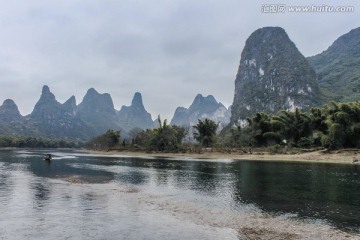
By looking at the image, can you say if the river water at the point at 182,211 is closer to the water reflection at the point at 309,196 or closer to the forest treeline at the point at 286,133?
the water reflection at the point at 309,196

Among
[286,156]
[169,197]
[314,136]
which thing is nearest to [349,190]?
[169,197]

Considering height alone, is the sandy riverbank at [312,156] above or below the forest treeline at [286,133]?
below

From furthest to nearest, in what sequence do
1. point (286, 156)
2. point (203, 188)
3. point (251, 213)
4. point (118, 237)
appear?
point (286, 156) < point (203, 188) < point (251, 213) < point (118, 237)

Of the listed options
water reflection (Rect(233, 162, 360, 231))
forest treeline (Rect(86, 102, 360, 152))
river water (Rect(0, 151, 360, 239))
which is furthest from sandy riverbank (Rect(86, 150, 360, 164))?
river water (Rect(0, 151, 360, 239))

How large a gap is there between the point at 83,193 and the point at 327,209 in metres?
22.0

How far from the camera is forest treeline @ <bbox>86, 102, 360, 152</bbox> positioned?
3346 inches

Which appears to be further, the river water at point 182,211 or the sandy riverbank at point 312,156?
the sandy riverbank at point 312,156

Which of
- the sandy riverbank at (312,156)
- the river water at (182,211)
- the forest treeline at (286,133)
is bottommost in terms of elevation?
the river water at (182,211)

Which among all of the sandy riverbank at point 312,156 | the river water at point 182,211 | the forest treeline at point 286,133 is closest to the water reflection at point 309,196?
the river water at point 182,211

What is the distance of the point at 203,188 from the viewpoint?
122 feet

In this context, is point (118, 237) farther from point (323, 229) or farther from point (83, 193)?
point (83, 193)

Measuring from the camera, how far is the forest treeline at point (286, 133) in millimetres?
85000

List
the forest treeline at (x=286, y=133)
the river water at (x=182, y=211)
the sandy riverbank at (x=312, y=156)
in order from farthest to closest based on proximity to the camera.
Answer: the forest treeline at (x=286, y=133), the sandy riverbank at (x=312, y=156), the river water at (x=182, y=211)

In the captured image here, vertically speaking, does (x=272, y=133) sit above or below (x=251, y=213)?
above
